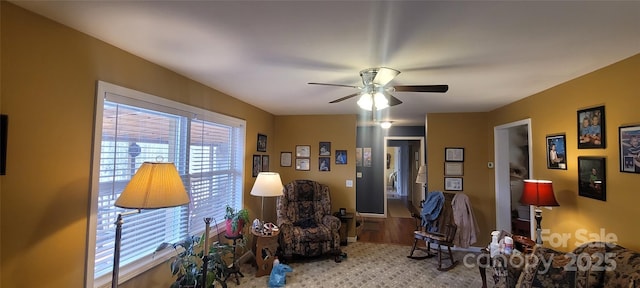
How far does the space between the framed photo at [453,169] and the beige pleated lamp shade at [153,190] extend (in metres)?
4.08

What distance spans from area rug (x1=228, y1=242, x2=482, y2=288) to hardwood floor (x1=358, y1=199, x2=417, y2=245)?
75 centimetres

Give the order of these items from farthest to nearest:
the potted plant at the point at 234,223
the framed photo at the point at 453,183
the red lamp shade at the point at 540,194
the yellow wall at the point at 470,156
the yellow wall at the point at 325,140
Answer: the yellow wall at the point at 325,140, the framed photo at the point at 453,183, the yellow wall at the point at 470,156, the potted plant at the point at 234,223, the red lamp shade at the point at 540,194

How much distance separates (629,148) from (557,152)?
0.83 metres

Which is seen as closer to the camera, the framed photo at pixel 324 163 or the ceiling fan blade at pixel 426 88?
the ceiling fan blade at pixel 426 88

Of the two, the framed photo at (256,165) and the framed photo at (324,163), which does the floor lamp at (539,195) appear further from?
the framed photo at (256,165)

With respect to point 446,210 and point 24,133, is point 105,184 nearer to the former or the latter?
point 24,133

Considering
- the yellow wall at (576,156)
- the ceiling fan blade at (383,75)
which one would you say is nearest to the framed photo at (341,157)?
the yellow wall at (576,156)

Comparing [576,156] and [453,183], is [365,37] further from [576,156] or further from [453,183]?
[453,183]

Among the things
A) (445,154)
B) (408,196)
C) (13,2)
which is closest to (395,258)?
(445,154)

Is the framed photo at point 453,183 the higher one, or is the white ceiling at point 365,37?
the white ceiling at point 365,37

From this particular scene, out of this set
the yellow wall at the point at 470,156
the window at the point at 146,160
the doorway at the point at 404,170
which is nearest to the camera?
the window at the point at 146,160

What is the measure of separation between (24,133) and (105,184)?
61 cm

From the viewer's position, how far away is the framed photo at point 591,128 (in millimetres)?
2262

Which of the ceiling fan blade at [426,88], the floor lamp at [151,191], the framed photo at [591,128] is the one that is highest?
the ceiling fan blade at [426,88]
